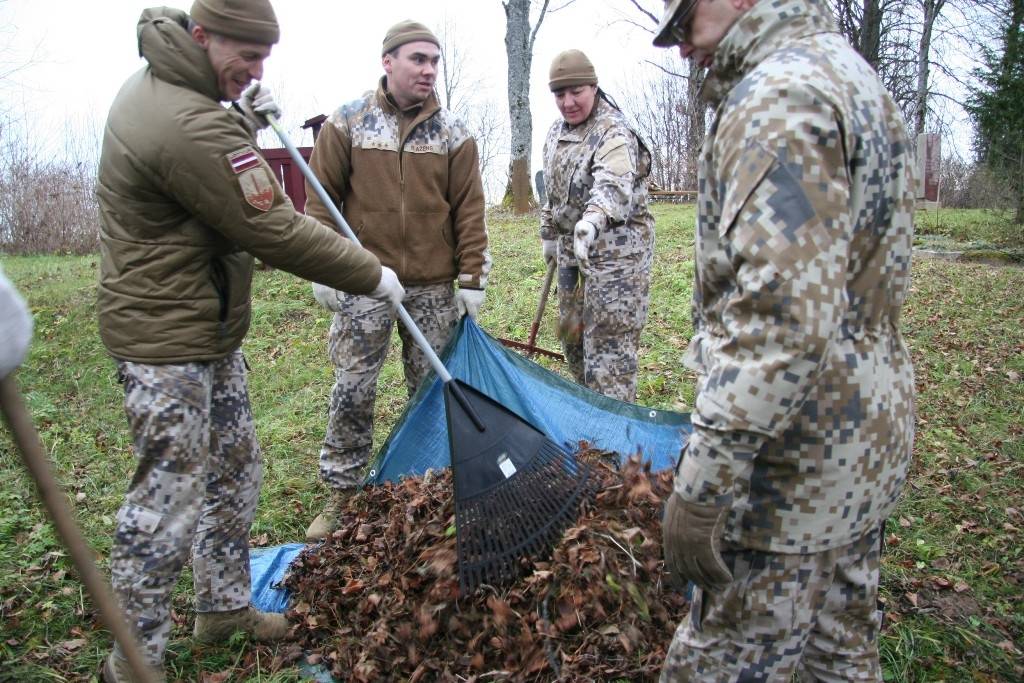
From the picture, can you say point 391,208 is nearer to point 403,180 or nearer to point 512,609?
point 403,180

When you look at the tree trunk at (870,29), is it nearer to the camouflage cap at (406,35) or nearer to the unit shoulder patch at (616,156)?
the unit shoulder patch at (616,156)

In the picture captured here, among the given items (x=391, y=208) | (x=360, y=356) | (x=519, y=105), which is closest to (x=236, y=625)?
(x=360, y=356)

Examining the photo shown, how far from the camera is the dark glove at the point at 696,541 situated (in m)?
1.48

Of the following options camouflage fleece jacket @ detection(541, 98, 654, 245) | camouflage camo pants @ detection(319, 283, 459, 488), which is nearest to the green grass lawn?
camouflage camo pants @ detection(319, 283, 459, 488)

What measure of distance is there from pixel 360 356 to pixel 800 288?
2.62m

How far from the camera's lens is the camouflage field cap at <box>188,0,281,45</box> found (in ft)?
7.06

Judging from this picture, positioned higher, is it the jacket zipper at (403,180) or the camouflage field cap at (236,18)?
the camouflage field cap at (236,18)

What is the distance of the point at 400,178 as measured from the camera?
141 inches

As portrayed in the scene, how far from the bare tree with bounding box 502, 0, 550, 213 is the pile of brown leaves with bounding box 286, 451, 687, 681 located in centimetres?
1328

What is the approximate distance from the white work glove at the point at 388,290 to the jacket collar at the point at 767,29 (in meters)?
1.55

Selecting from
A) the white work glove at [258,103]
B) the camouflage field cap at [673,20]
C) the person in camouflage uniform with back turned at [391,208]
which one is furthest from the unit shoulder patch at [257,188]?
the person in camouflage uniform with back turned at [391,208]

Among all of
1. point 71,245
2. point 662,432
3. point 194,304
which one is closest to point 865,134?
point 194,304

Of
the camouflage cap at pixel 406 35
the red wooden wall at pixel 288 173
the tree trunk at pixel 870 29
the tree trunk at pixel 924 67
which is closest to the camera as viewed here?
the camouflage cap at pixel 406 35

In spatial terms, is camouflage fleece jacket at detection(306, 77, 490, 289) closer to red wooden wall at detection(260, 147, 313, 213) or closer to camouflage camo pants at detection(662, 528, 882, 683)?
camouflage camo pants at detection(662, 528, 882, 683)
